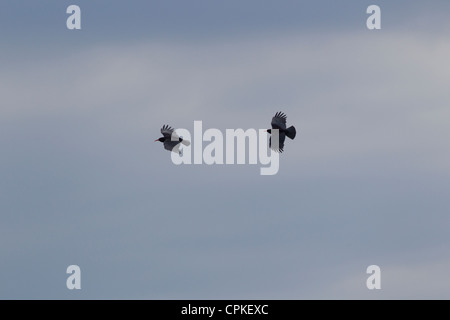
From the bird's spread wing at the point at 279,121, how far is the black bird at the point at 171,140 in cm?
788

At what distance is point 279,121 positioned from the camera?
135750 mm

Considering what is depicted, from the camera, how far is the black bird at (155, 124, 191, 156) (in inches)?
5364

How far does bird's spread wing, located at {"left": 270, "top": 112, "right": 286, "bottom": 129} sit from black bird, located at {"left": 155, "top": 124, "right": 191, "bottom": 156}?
7881 millimetres

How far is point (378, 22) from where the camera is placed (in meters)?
134

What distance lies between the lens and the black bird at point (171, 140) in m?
136

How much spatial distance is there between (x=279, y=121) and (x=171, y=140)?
32.7ft

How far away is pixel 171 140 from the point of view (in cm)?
13675
